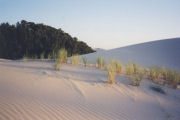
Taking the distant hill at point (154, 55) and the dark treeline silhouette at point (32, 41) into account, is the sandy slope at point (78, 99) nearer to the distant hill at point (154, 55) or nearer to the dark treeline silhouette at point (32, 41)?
the distant hill at point (154, 55)

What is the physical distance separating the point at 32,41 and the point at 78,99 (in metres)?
20.1

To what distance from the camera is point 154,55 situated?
16141 mm

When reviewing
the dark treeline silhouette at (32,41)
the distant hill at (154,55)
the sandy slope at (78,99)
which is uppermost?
the dark treeline silhouette at (32,41)

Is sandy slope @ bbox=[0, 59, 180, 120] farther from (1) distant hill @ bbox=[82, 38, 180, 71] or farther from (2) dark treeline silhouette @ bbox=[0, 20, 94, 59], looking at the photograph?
(2) dark treeline silhouette @ bbox=[0, 20, 94, 59]

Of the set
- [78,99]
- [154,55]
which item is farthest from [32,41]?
[78,99]

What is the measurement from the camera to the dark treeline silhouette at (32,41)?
72.5 feet

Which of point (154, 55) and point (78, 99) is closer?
point (78, 99)

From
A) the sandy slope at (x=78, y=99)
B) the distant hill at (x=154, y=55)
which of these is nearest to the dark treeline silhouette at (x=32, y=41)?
the distant hill at (x=154, y=55)

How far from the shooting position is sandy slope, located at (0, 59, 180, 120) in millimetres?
3436

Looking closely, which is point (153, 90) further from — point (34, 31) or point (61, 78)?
point (34, 31)

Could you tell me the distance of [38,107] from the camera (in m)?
3.50

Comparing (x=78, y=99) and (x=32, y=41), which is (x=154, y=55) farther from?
(x=32, y=41)

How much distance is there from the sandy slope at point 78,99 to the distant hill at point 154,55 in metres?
7.70

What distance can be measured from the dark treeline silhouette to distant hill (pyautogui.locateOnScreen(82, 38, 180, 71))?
7.29 m
